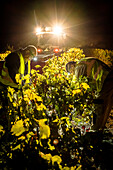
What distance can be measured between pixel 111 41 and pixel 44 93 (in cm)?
Result: 1677

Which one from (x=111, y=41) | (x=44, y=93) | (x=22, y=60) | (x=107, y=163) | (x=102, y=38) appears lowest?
(x=107, y=163)

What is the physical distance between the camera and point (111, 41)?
15.6m

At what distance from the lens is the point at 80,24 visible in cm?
2044

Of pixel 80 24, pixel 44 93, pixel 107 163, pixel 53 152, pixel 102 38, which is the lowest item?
pixel 107 163

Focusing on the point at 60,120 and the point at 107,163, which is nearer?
the point at 60,120

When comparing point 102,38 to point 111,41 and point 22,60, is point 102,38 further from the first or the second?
point 22,60

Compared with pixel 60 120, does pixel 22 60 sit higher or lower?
higher

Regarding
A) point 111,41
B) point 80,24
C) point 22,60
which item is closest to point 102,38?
point 111,41

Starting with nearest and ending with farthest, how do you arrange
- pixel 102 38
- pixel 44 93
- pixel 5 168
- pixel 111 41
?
pixel 44 93
pixel 5 168
pixel 111 41
pixel 102 38

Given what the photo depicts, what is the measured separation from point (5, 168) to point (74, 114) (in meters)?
1.48

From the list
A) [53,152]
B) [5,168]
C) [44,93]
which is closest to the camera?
[44,93]

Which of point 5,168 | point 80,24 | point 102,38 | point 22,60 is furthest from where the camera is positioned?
point 80,24

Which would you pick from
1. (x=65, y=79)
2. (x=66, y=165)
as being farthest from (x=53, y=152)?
(x=65, y=79)

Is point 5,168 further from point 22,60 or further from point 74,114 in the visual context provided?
point 22,60
